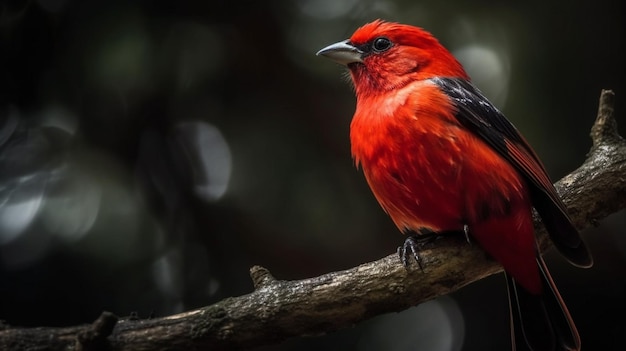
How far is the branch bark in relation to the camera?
12.1ft

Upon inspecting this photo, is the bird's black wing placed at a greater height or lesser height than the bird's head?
lesser

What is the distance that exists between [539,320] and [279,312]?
1411 millimetres

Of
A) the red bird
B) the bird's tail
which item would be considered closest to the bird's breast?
the red bird

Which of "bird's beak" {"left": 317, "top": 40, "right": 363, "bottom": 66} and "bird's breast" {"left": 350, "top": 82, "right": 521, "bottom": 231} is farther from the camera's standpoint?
"bird's beak" {"left": 317, "top": 40, "right": 363, "bottom": 66}

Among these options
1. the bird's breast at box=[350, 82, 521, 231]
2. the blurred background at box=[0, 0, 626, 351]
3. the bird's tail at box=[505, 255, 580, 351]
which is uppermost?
the blurred background at box=[0, 0, 626, 351]

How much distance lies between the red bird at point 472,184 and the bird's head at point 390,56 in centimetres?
23

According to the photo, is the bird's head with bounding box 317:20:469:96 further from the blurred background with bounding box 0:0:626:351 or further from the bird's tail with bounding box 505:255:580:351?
the bird's tail with bounding box 505:255:580:351

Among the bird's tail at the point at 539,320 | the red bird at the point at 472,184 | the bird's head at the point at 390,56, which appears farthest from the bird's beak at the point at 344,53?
the bird's tail at the point at 539,320

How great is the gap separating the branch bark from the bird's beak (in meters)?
1.37

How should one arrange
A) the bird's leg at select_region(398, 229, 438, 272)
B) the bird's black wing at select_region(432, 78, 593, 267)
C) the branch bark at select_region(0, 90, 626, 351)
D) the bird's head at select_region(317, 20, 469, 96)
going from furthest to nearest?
the bird's head at select_region(317, 20, 469, 96) → the bird's black wing at select_region(432, 78, 593, 267) → the bird's leg at select_region(398, 229, 438, 272) → the branch bark at select_region(0, 90, 626, 351)

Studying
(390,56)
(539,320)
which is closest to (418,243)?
(539,320)

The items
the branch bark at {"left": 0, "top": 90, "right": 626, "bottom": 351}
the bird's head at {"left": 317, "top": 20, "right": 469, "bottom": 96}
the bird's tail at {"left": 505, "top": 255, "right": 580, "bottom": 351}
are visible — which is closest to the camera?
the branch bark at {"left": 0, "top": 90, "right": 626, "bottom": 351}

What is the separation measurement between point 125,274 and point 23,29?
1.61 metres

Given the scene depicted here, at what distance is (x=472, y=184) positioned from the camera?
4164 millimetres
